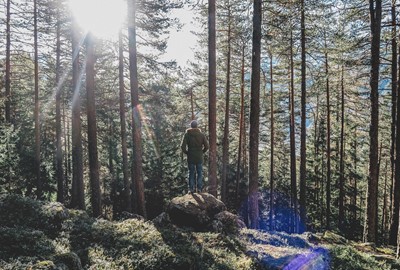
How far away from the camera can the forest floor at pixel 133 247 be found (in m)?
6.06

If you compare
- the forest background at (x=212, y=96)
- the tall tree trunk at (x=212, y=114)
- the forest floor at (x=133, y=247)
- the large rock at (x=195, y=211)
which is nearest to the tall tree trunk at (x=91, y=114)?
the forest background at (x=212, y=96)

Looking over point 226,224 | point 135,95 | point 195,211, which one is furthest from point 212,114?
point 226,224

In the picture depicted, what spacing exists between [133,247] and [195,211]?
10.2ft

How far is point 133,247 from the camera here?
7.16 meters

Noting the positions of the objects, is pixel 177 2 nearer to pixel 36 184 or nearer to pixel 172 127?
pixel 36 184

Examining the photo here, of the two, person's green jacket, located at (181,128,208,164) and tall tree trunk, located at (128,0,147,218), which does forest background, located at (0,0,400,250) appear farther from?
person's green jacket, located at (181,128,208,164)

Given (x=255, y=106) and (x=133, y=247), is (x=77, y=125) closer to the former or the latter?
(x=255, y=106)

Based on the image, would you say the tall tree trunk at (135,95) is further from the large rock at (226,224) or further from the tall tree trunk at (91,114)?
the large rock at (226,224)

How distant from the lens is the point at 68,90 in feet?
73.0

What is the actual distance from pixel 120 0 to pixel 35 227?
1068 cm

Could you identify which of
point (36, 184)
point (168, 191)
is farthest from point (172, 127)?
point (36, 184)

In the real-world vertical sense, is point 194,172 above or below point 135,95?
below

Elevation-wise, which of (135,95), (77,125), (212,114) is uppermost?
(135,95)

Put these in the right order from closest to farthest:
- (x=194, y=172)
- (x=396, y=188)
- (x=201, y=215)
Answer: (x=201, y=215), (x=194, y=172), (x=396, y=188)
